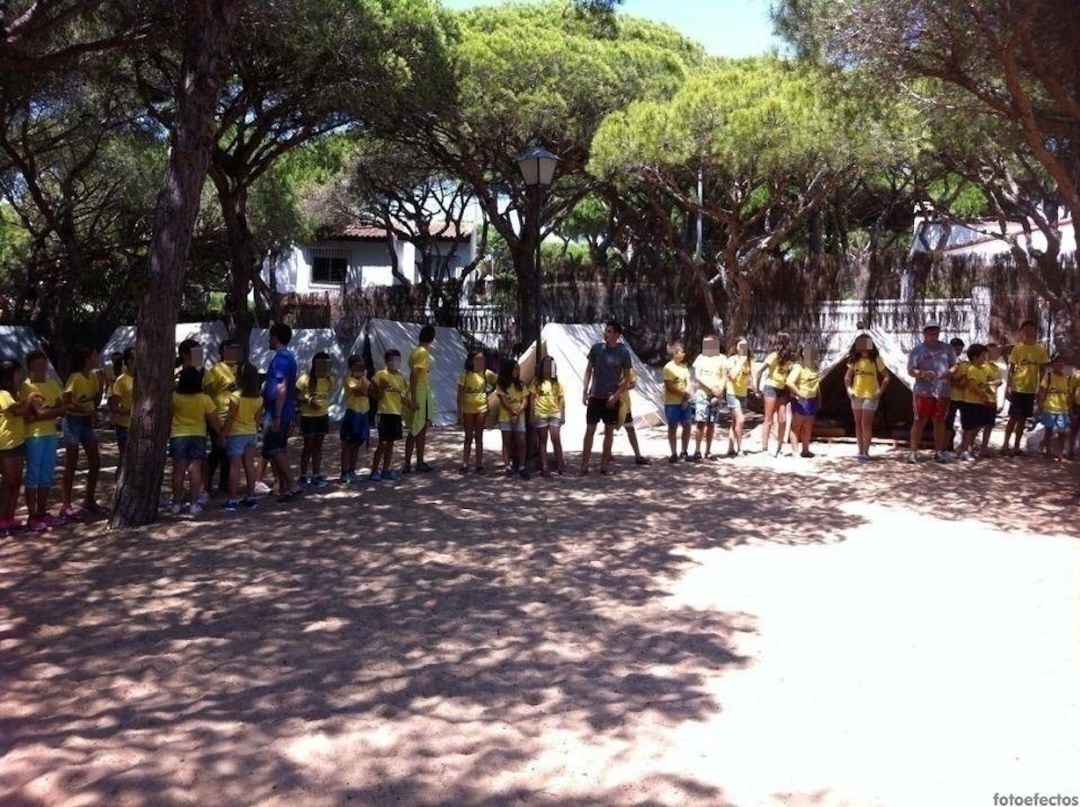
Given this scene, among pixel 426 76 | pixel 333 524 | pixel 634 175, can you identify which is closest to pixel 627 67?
pixel 634 175

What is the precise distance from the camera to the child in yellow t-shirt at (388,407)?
10625 millimetres

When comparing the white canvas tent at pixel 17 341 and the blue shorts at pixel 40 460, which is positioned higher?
the white canvas tent at pixel 17 341

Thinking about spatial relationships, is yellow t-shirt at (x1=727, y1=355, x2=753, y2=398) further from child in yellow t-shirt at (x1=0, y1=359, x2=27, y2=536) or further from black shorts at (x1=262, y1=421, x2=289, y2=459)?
child in yellow t-shirt at (x1=0, y1=359, x2=27, y2=536)

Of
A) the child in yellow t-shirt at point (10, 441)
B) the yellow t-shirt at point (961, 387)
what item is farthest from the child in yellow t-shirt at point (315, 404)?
the yellow t-shirt at point (961, 387)

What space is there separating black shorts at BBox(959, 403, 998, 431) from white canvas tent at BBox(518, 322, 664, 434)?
17.0 feet

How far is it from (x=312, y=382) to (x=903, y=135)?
9968mm

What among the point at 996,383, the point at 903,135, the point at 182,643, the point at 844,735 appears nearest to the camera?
the point at 844,735

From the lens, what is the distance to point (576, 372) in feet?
53.5

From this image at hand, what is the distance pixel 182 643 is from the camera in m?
5.30

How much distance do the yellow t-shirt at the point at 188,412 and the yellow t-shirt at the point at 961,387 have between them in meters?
8.52

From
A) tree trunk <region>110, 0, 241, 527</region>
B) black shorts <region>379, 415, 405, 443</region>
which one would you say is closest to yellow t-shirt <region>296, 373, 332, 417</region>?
black shorts <region>379, 415, 405, 443</region>

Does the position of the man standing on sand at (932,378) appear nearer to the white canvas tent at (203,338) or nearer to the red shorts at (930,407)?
the red shorts at (930,407)

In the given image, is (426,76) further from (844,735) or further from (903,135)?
(844,735)

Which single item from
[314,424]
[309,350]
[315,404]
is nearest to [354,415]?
[314,424]
